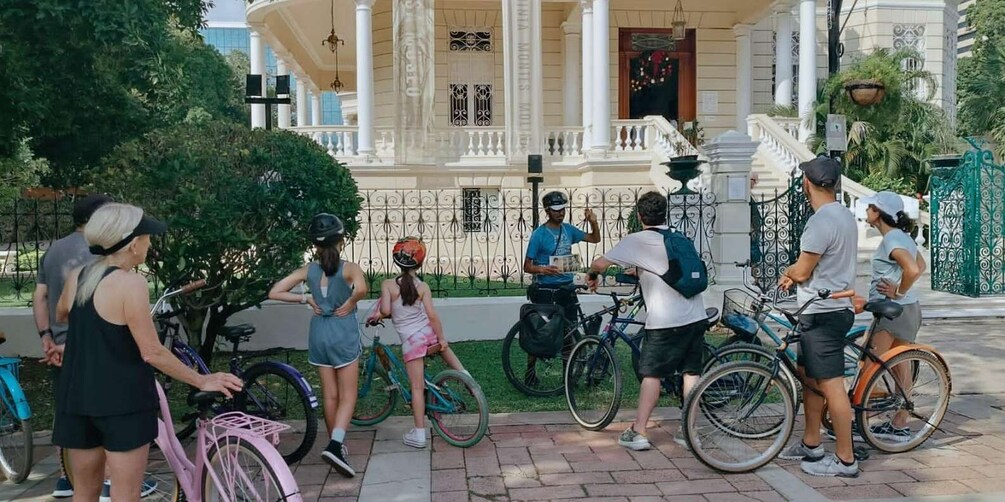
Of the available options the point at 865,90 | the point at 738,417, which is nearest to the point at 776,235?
the point at 865,90

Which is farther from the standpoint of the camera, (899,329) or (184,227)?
(184,227)

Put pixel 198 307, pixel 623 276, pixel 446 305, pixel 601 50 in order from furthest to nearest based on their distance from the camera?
pixel 601 50
pixel 446 305
pixel 198 307
pixel 623 276

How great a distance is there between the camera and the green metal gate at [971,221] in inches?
420

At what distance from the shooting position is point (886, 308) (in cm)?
498

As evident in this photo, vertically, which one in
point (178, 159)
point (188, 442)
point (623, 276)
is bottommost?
point (188, 442)

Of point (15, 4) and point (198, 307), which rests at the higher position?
point (15, 4)

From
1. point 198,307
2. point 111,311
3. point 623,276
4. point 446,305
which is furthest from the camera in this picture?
point 446,305

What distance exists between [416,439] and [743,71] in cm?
1737

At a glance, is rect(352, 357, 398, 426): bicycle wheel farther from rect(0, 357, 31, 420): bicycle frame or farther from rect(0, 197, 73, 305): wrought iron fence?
rect(0, 197, 73, 305): wrought iron fence

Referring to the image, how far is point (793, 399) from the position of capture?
4.87 m

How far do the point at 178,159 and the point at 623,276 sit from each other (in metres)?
3.42

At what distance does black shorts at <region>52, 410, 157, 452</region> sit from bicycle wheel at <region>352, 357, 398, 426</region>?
87.6 inches

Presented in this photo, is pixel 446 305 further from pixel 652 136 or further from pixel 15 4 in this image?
pixel 652 136

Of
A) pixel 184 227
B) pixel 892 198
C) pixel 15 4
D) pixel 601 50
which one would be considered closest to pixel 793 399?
pixel 892 198
